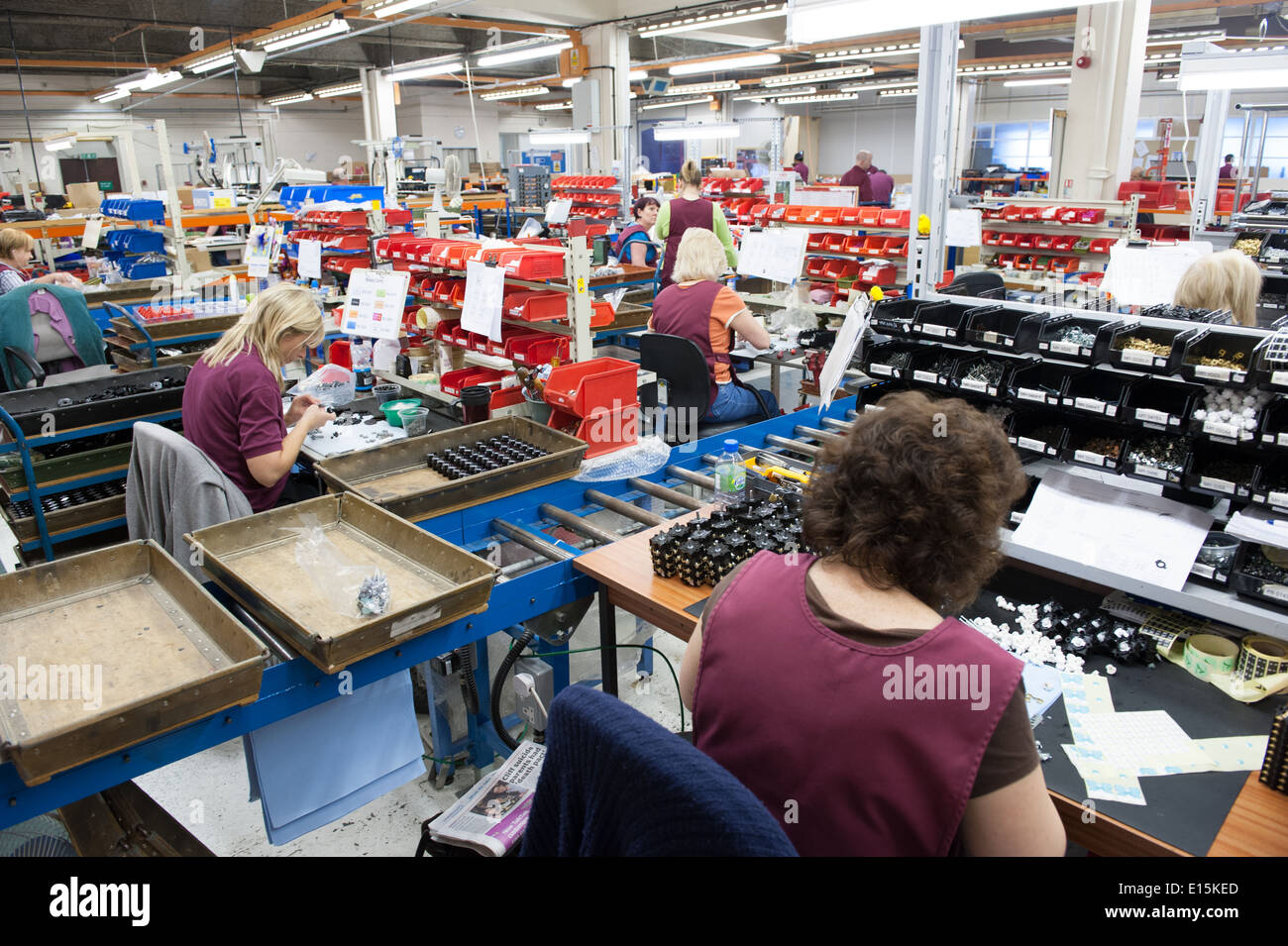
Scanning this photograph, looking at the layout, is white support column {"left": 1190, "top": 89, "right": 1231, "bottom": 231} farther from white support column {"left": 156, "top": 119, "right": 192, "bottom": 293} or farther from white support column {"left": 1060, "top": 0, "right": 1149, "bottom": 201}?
white support column {"left": 156, "top": 119, "right": 192, "bottom": 293}

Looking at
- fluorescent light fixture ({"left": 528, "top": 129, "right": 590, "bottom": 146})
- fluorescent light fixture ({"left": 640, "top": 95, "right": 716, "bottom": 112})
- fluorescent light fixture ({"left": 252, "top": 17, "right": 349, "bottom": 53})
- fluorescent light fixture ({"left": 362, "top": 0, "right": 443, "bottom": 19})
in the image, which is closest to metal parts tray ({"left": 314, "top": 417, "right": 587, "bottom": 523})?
fluorescent light fixture ({"left": 362, "top": 0, "right": 443, "bottom": 19})

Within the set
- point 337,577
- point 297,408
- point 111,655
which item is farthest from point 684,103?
point 111,655

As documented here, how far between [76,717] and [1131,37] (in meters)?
10.5

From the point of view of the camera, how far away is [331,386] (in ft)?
15.0

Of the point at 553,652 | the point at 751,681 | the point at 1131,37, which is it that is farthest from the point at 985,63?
the point at 751,681

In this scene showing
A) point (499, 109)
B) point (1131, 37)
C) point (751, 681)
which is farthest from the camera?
point (499, 109)

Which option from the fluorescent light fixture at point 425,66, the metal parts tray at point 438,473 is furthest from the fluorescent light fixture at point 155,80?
the metal parts tray at point 438,473

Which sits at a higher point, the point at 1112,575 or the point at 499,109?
the point at 499,109

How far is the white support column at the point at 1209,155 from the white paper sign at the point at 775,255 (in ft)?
10.3

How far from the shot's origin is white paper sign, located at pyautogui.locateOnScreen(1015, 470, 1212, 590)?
6.97 ft

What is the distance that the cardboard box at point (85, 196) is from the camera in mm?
11547

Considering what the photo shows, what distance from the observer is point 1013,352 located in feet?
8.18

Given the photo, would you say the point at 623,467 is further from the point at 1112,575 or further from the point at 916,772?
the point at 916,772
